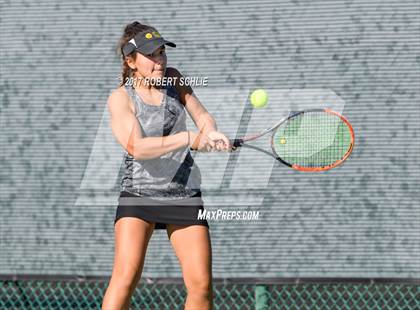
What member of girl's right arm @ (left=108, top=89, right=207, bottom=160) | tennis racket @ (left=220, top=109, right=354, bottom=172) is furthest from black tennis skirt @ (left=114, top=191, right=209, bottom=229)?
tennis racket @ (left=220, top=109, right=354, bottom=172)

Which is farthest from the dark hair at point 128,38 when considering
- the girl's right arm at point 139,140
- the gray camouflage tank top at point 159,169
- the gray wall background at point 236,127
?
the gray wall background at point 236,127

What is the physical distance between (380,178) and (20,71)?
7.88 feet

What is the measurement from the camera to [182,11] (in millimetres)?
5953

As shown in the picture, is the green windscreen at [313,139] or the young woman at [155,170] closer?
the young woman at [155,170]

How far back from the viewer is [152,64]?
14.1 ft

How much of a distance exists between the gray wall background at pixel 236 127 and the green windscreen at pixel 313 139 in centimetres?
68

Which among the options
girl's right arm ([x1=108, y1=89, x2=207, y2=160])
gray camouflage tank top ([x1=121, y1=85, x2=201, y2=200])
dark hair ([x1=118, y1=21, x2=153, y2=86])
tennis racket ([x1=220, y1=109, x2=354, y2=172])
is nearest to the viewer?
girl's right arm ([x1=108, y1=89, x2=207, y2=160])

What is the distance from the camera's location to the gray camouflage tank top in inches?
168

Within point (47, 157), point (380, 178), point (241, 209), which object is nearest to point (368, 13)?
point (380, 178)

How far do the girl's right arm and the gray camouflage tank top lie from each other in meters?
0.09

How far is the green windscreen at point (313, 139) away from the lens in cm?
508

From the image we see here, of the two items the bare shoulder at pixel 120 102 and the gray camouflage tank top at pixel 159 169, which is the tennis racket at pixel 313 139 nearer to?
the gray camouflage tank top at pixel 159 169

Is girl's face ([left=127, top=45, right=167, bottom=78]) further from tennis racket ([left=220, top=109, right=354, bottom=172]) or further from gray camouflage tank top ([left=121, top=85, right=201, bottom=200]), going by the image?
tennis racket ([left=220, top=109, right=354, bottom=172])

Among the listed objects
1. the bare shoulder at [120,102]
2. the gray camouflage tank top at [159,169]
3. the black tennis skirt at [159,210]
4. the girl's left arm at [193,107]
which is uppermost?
the girl's left arm at [193,107]
